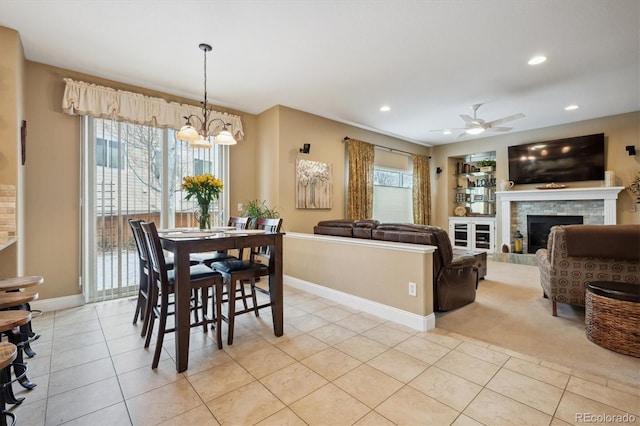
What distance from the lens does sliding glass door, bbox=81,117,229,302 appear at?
362 centimetres

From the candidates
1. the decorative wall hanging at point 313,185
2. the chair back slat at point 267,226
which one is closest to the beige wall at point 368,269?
the chair back slat at point 267,226

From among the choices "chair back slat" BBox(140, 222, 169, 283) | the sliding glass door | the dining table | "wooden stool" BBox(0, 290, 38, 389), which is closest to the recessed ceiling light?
the dining table

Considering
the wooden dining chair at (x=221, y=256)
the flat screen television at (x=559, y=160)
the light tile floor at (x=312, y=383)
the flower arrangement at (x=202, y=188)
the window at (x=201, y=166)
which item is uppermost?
the flat screen television at (x=559, y=160)

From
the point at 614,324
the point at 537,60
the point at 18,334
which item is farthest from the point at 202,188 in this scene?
the point at 537,60

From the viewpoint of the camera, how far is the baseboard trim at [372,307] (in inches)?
109

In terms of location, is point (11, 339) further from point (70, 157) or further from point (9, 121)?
point (70, 157)

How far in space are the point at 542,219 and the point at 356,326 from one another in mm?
5653

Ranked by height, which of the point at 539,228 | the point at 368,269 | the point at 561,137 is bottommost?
the point at 368,269

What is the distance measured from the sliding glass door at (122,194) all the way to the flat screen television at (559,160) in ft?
22.1

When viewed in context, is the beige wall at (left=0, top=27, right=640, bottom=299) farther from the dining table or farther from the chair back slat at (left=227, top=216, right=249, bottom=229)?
the dining table

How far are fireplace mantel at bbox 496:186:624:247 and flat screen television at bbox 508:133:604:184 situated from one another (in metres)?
0.35

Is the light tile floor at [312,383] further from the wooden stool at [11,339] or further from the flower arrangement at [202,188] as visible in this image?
the flower arrangement at [202,188]

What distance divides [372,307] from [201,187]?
2.14 m

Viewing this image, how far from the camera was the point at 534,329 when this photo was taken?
2838 mm
